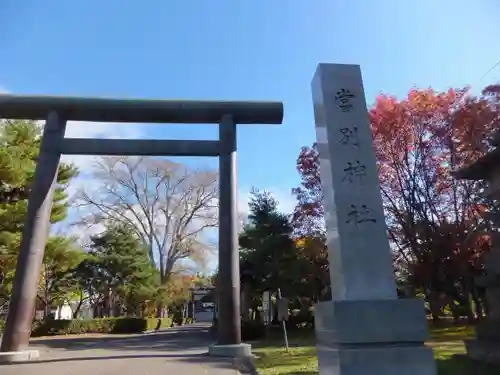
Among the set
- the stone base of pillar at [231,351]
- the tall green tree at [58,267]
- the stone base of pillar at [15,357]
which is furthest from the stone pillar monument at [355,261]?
the tall green tree at [58,267]

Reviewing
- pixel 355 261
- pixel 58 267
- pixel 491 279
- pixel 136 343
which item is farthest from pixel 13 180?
pixel 491 279

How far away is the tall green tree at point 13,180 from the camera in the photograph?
45.2 ft

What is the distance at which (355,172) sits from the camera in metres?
4.86

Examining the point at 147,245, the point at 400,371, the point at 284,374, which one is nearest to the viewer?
the point at 400,371

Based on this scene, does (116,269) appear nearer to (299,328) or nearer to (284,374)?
(299,328)

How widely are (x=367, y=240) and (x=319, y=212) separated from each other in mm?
14045

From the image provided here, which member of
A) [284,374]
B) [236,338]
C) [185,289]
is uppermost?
[185,289]

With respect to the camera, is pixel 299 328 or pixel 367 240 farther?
pixel 299 328

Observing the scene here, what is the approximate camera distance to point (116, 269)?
2705 centimetres

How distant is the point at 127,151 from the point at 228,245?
3.26 m

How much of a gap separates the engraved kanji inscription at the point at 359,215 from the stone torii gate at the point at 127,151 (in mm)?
4282

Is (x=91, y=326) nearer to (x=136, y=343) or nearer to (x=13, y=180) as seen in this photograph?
(x=136, y=343)

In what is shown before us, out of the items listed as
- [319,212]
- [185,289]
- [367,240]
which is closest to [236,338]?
[367,240]

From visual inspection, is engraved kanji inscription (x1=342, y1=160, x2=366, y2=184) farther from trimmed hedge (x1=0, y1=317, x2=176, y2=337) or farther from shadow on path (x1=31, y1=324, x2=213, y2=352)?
trimmed hedge (x1=0, y1=317, x2=176, y2=337)
